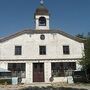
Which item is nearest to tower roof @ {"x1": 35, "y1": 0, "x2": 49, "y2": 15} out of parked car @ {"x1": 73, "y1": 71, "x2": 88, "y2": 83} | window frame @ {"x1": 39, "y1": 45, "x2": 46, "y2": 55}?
window frame @ {"x1": 39, "y1": 45, "x2": 46, "y2": 55}

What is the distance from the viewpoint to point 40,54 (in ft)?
107

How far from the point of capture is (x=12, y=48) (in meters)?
32.6

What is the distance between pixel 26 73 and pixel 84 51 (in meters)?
8.38

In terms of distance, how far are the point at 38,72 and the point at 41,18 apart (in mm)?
8025

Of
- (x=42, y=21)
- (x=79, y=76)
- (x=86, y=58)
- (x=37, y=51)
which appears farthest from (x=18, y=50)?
(x=86, y=58)

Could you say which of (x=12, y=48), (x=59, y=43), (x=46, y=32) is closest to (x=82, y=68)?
(x=59, y=43)

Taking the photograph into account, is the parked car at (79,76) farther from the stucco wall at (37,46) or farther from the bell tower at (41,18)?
the bell tower at (41,18)

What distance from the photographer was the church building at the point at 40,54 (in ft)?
105

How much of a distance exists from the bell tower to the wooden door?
17.7 feet

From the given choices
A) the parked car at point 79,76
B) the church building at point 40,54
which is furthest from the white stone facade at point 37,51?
the parked car at point 79,76

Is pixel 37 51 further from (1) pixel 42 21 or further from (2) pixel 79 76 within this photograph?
(2) pixel 79 76

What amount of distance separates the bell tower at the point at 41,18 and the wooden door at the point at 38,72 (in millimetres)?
5389

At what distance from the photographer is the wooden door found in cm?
3216

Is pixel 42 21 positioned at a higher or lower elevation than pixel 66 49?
higher
